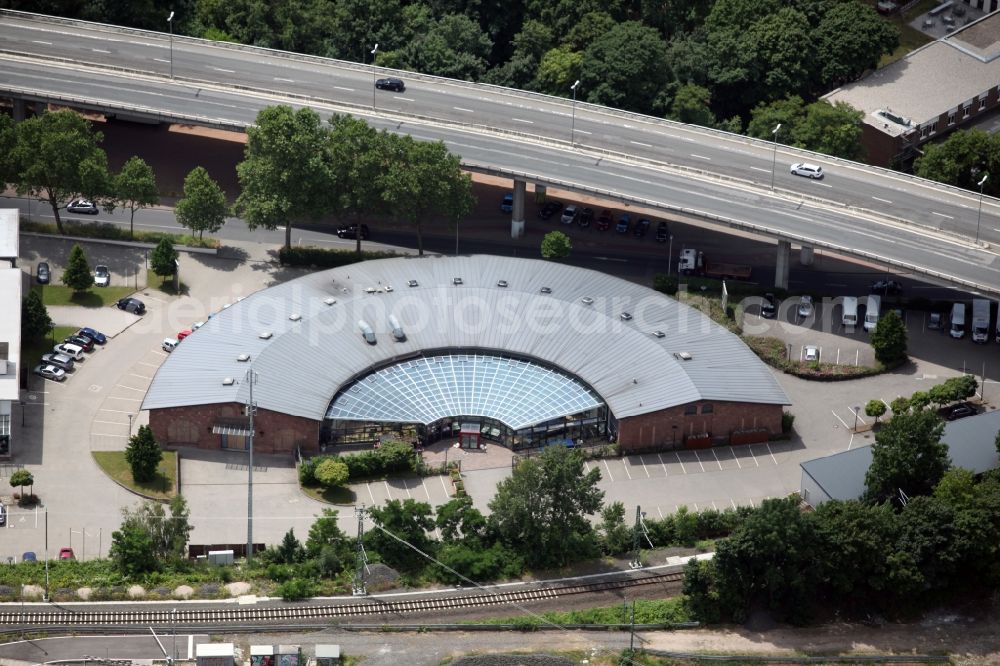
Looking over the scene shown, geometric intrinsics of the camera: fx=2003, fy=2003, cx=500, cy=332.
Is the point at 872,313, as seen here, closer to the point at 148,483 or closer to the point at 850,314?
the point at 850,314

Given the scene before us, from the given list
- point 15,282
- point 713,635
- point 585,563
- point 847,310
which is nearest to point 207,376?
point 15,282

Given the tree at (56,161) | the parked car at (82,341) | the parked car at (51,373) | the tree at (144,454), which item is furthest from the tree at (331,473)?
the tree at (56,161)

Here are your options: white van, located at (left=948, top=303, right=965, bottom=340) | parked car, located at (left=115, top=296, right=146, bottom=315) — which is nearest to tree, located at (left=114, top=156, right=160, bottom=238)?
parked car, located at (left=115, top=296, right=146, bottom=315)

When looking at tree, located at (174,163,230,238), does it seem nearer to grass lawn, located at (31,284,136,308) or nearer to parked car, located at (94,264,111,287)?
parked car, located at (94,264,111,287)

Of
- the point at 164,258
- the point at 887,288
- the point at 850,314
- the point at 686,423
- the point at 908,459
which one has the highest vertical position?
the point at 164,258

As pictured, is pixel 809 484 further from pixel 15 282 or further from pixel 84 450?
pixel 15 282

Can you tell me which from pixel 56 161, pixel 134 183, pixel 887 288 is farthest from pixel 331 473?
pixel 887 288
